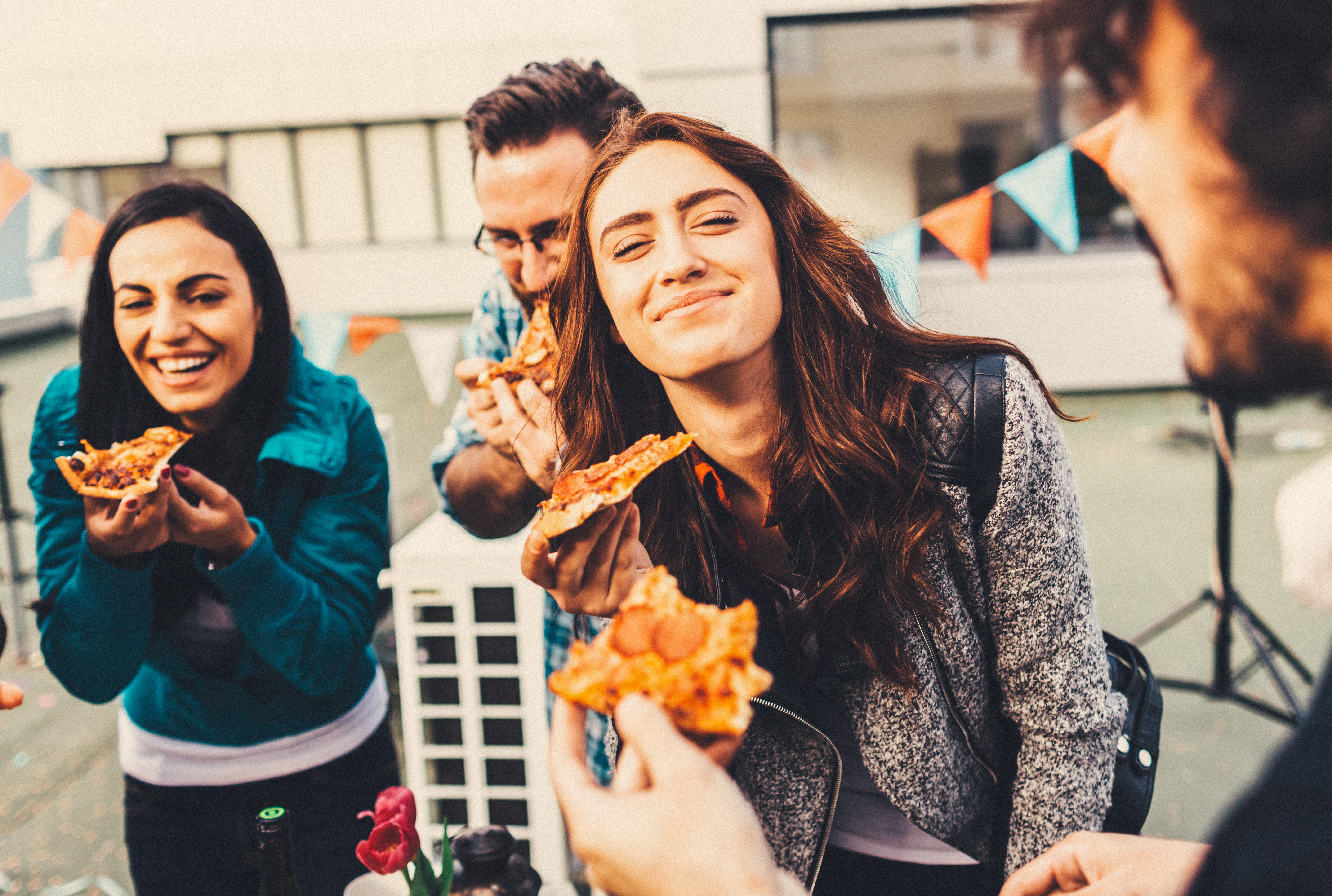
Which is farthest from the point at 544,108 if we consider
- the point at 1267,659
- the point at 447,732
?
the point at 1267,659

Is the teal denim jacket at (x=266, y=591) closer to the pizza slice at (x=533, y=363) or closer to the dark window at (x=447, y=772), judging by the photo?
the pizza slice at (x=533, y=363)

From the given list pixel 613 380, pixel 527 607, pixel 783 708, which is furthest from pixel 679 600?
pixel 527 607

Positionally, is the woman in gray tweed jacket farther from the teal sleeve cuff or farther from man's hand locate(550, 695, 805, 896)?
the teal sleeve cuff

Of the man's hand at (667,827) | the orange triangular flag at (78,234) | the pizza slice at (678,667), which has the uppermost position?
the orange triangular flag at (78,234)

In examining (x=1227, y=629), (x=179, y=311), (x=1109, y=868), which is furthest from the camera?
(x=1227, y=629)

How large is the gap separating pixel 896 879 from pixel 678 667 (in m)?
0.98

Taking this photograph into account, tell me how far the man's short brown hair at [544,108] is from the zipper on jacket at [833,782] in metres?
1.41

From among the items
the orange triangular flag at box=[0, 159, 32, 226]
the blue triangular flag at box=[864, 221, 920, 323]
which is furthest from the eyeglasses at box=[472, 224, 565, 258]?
the orange triangular flag at box=[0, 159, 32, 226]

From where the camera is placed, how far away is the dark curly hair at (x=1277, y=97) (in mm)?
733

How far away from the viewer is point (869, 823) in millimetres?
1720

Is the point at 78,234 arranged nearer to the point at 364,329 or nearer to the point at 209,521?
the point at 364,329

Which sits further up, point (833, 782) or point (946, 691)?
point (946, 691)

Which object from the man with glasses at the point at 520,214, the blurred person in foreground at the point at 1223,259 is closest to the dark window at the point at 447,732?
the man with glasses at the point at 520,214

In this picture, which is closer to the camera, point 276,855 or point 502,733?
point 276,855
